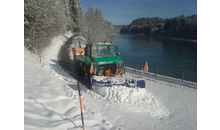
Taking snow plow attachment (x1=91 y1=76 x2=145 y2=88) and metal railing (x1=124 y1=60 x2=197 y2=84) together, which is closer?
snow plow attachment (x1=91 y1=76 x2=145 y2=88)

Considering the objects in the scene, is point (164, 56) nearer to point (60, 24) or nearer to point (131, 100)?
point (60, 24)

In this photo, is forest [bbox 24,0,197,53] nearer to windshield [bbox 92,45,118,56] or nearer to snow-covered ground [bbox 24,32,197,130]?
windshield [bbox 92,45,118,56]

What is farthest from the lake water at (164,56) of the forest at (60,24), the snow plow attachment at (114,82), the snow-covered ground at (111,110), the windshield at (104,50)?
the snow plow attachment at (114,82)

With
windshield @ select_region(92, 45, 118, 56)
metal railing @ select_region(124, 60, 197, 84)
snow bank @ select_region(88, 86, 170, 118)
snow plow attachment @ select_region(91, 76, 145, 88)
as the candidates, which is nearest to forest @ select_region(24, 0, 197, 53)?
windshield @ select_region(92, 45, 118, 56)

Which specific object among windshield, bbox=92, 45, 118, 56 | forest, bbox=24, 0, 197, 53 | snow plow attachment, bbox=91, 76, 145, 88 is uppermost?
forest, bbox=24, 0, 197, 53

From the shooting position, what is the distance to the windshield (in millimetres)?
8820

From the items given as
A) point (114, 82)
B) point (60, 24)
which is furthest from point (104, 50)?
point (60, 24)

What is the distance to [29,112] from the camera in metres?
3.72

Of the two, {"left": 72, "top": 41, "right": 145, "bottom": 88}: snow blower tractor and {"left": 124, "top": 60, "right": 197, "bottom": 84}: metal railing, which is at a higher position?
{"left": 72, "top": 41, "right": 145, "bottom": 88}: snow blower tractor

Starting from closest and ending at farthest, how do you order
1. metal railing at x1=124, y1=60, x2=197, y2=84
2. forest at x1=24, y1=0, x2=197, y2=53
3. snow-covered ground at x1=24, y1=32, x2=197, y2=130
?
snow-covered ground at x1=24, y1=32, x2=197, y2=130, metal railing at x1=124, y1=60, x2=197, y2=84, forest at x1=24, y1=0, x2=197, y2=53

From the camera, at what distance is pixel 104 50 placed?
8.94m

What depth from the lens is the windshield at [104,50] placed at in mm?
8820

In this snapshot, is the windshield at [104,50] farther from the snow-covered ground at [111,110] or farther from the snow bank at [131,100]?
the snow bank at [131,100]
